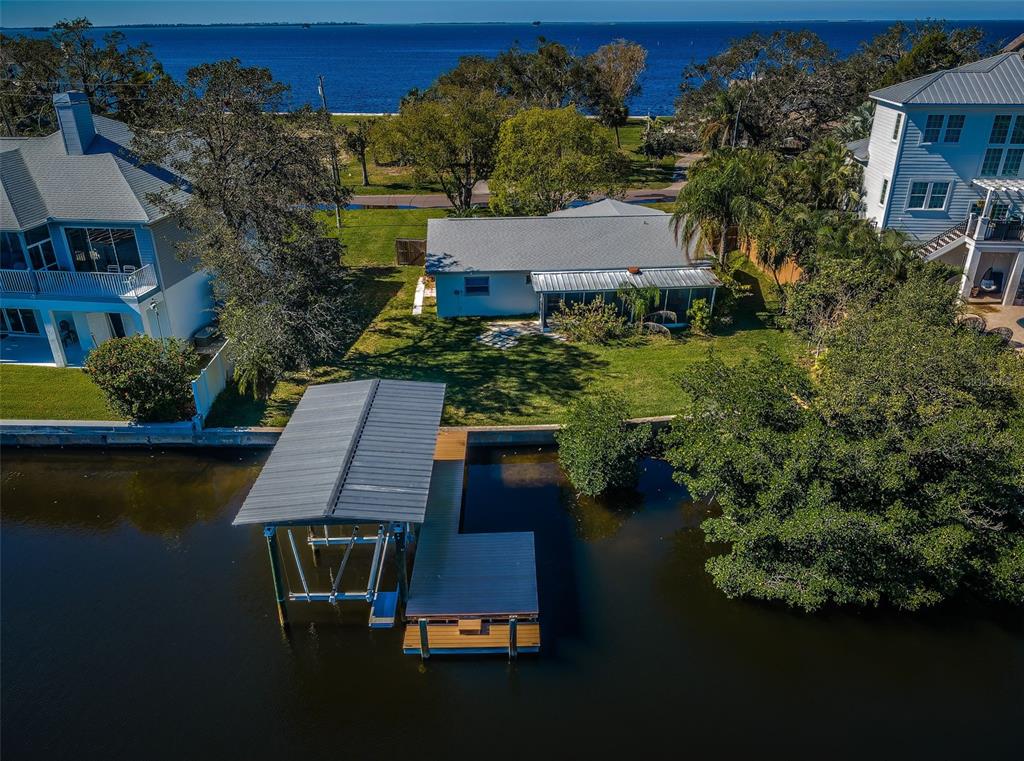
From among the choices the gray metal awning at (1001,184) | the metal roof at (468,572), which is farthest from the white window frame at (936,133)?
the metal roof at (468,572)

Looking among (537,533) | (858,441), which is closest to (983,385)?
(858,441)

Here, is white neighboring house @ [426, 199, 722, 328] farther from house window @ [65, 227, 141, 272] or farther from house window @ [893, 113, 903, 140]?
house window @ [65, 227, 141, 272]

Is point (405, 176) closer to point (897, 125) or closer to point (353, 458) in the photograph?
point (897, 125)

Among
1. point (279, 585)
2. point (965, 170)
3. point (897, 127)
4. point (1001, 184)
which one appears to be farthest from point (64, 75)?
point (1001, 184)

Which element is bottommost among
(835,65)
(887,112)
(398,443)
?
(398,443)

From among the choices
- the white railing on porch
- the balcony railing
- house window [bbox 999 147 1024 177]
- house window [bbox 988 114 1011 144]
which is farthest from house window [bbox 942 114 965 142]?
the white railing on porch

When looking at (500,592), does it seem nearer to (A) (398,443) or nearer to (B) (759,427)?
(A) (398,443)
